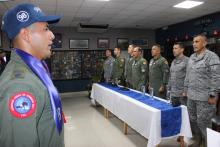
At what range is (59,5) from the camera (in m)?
5.11

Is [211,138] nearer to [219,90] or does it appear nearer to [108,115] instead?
[219,90]

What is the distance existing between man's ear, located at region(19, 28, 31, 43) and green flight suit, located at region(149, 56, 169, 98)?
3778 millimetres

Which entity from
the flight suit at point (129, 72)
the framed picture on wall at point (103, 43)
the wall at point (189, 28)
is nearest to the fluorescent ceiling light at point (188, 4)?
the wall at point (189, 28)

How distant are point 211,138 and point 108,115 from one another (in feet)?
14.3

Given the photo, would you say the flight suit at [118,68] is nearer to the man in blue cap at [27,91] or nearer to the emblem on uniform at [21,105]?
the man in blue cap at [27,91]

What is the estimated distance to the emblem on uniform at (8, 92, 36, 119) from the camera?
67 centimetres

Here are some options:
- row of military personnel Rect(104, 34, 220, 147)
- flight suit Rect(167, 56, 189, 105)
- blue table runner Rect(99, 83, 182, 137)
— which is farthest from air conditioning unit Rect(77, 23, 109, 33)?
blue table runner Rect(99, 83, 182, 137)

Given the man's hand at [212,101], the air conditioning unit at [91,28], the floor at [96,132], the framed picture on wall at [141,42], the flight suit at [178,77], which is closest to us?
the man's hand at [212,101]

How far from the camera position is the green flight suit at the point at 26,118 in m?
0.67

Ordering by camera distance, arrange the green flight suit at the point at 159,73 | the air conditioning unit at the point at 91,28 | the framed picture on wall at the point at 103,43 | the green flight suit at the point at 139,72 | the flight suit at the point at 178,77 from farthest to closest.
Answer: the framed picture on wall at the point at 103,43 → the air conditioning unit at the point at 91,28 → the green flight suit at the point at 139,72 → the green flight suit at the point at 159,73 → the flight suit at the point at 178,77

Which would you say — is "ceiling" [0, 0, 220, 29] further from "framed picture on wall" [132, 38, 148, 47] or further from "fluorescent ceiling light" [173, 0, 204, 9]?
"framed picture on wall" [132, 38, 148, 47]

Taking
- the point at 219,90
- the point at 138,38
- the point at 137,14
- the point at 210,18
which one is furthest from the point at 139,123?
the point at 138,38

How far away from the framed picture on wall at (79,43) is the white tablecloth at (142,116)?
4794 millimetres

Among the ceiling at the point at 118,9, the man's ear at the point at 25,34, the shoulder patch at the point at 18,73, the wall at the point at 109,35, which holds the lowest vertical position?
the shoulder patch at the point at 18,73
